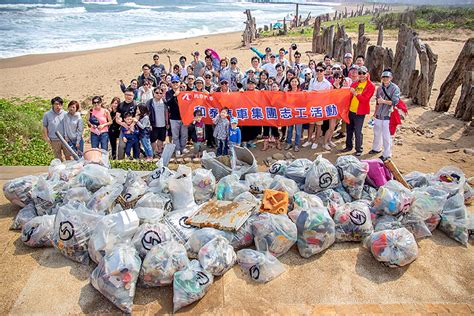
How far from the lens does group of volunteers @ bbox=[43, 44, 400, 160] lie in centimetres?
660

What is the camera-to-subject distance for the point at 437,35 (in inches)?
954

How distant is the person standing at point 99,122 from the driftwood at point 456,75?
8.19 meters

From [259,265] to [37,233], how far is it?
2.65m

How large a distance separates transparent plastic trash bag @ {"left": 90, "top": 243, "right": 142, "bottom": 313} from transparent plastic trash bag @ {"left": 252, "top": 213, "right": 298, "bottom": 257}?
1.38 metres

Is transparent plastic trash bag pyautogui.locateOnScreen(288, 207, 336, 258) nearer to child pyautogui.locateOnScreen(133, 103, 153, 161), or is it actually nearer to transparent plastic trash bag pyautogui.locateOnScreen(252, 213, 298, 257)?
transparent plastic trash bag pyautogui.locateOnScreen(252, 213, 298, 257)

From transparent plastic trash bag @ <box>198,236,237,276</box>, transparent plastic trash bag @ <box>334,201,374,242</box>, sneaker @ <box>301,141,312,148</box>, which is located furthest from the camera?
sneaker @ <box>301,141,312,148</box>

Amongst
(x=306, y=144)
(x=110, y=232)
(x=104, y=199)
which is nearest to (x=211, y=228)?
(x=110, y=232)

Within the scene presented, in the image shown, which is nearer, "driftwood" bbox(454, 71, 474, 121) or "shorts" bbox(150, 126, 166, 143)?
"shorts" bbox(150, 126, 166, 143)

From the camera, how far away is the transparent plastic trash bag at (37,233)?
445cm

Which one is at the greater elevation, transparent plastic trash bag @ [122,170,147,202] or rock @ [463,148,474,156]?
transparent plastic trash bag @ [122,170,147,202]

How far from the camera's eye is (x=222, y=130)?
679 cm

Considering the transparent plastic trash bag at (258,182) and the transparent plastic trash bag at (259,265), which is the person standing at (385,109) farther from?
the transparent plastic trash bag at (259,265)

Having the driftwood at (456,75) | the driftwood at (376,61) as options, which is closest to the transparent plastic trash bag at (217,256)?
the driftwood at (456,75)

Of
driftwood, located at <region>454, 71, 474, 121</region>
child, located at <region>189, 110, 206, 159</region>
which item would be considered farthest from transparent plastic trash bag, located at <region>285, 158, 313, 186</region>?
driftwood, located at <region>454, 71, 474, 121</region>
